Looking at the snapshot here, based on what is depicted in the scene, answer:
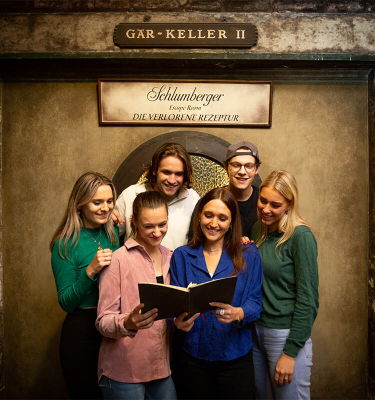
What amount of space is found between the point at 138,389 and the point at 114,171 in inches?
79.6

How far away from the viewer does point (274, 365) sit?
211 cm

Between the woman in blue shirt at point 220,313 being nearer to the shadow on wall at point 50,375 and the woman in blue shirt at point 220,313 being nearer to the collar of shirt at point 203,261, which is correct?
the collar of shirt at point 203,261

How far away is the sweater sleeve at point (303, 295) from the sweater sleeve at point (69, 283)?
4.02ft

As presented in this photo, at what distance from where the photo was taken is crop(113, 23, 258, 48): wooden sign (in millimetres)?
3127

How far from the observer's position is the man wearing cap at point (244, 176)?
8.19ft

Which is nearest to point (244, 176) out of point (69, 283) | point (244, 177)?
point (244, 177)

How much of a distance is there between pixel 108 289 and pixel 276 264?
104cm

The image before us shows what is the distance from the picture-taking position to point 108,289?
184cm

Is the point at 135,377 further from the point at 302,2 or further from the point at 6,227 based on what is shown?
the point at 302,2

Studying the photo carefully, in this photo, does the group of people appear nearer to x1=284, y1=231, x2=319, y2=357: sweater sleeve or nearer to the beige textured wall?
x1=284, y1=231, x2=319, y2=357: sweater sleeve

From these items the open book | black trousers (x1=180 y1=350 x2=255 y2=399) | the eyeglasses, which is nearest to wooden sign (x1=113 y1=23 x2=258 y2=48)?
the eyeglasses

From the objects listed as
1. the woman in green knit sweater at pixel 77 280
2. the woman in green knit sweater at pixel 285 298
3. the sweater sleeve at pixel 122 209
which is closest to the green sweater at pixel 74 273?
the woman in green knit sweater at pixel 77 280

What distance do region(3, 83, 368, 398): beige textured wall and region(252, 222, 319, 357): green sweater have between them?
1299 mm

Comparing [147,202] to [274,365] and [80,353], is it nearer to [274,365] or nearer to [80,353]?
[80,353]
